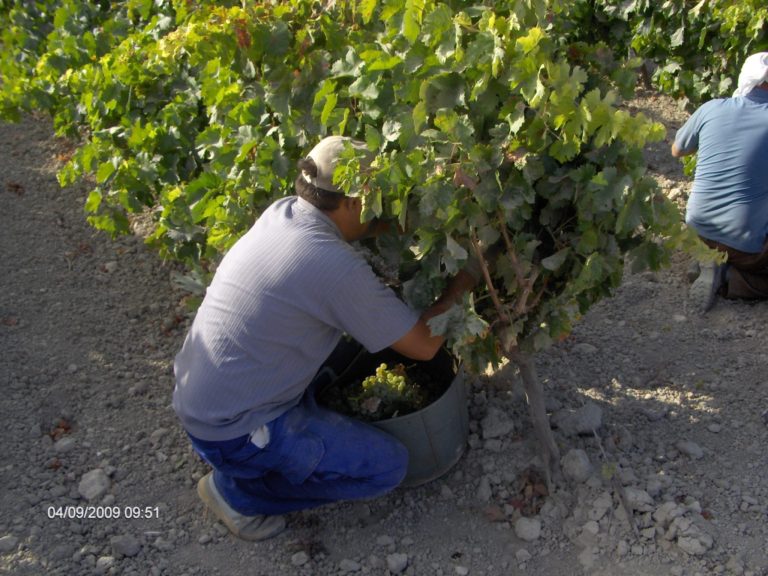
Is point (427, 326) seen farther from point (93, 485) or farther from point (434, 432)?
point (93, 485)

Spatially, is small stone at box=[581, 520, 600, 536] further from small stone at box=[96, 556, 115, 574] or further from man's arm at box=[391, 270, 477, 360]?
small stone at box=[96, 556, 115, 574]

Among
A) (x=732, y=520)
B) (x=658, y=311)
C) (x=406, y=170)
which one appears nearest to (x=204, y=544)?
(x=406, y=170)

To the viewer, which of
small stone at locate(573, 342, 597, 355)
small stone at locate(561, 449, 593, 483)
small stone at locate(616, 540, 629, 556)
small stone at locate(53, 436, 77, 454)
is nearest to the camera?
small stone at locate(616, 540, 629, 556)

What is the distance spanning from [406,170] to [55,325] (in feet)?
8.50

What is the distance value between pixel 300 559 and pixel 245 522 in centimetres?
25

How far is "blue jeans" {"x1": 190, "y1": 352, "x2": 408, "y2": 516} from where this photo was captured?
9.82ft

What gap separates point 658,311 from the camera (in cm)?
442

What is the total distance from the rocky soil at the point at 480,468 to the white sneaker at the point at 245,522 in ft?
0.19

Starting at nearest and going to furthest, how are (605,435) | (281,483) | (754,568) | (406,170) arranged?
(406,170), (754,568), (281,483), (605,435)

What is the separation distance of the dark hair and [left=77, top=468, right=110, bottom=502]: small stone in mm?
1454

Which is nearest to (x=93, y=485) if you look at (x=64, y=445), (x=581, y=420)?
(x=64, y=445)

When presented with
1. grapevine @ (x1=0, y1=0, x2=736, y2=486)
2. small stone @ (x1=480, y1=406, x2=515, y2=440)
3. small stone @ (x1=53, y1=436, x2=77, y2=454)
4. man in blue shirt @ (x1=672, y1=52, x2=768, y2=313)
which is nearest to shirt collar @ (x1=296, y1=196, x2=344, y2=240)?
grapevine @ (x1=0, y1=0, x2=736, y2=486)

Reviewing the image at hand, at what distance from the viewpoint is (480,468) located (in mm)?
3398

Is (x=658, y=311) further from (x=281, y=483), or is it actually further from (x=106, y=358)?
(x=106, y=358)
